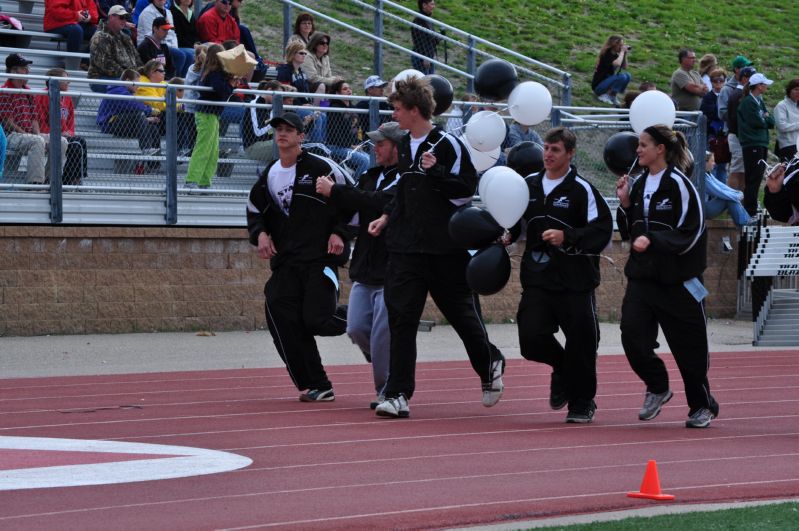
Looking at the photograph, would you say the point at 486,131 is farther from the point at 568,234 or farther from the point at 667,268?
the point at 667,268

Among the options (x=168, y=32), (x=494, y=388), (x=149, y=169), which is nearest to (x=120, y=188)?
(x=149, y=169)

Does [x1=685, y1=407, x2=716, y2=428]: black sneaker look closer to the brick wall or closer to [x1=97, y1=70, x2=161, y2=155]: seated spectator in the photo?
the brick wall

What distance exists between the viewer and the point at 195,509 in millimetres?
6316

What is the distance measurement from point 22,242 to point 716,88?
10.8 m

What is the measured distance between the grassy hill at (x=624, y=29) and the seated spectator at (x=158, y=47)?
25.8 ft

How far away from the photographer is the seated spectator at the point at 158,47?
55.6 feet

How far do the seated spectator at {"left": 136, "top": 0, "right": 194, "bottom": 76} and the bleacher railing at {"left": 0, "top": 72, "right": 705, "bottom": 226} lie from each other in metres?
1.91

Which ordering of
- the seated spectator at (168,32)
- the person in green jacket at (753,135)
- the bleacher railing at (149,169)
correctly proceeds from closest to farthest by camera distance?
the bleacher railing at (149,169) → the seated spectator at (168,32) → the person in green jacket at (753,135)

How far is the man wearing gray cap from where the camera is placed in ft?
32.9

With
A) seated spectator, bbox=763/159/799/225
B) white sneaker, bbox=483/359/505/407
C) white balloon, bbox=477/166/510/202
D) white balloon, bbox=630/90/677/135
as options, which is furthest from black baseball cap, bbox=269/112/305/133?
seated spectator, bbox=763/159/799/225

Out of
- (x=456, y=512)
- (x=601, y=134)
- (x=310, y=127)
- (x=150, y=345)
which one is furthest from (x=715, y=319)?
(x=456, y=512)

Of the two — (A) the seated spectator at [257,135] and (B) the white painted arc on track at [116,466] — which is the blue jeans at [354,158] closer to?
(A) the seated spectator at [257,135]

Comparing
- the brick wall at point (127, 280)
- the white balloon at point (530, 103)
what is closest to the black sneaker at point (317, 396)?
the white balloon at point (530, 103)

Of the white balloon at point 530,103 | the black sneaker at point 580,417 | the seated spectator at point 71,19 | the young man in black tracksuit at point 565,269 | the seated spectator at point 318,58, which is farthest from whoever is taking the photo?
the seated spectator at point 71,19
